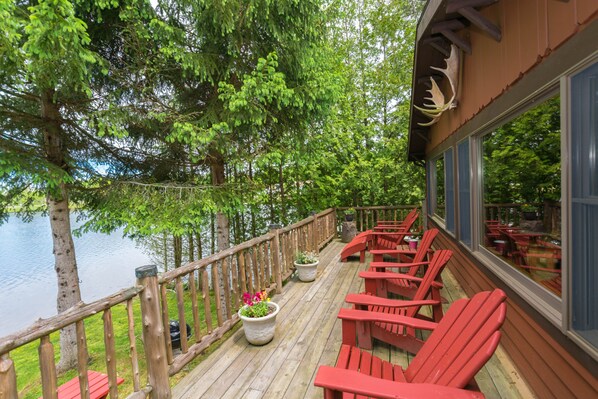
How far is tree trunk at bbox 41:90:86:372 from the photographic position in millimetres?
4957

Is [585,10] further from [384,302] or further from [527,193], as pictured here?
[527,193]

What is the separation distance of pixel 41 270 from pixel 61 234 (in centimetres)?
770

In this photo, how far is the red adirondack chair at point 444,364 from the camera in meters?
1.33

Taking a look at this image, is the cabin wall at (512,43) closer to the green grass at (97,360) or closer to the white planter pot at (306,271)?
the white planter pot at (306,271)

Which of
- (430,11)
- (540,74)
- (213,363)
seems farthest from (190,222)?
(540,74)

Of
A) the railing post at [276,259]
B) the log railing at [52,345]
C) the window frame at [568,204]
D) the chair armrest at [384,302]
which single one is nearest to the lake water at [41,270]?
the railing post at [276,259]

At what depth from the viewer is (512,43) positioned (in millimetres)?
2182

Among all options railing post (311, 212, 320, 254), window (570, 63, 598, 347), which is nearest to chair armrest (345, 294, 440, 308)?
Result: window (570, 63, 598, 347)

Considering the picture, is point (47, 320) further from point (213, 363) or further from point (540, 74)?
point (540, 74)

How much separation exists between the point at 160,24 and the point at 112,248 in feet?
39.9

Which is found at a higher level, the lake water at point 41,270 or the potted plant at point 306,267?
the potted plant at point 306,267

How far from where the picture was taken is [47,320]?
1625mm

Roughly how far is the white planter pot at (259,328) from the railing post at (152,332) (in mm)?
872

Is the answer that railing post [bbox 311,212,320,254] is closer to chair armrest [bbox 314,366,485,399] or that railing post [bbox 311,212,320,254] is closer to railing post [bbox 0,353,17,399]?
chair armrest [bbox 314,366,485,399]
